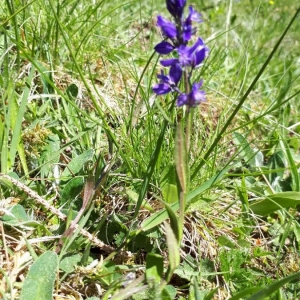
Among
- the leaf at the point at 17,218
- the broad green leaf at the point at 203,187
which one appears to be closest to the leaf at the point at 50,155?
the leaf at the point at 17,218

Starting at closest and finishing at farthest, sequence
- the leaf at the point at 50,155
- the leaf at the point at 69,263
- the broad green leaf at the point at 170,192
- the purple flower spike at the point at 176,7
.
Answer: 1. the purple flower spike at the point at 176,7
2. the leaf at the point at 69,263
3. the broad green leaf at the point at 170,192
4. the leaf at the point at 50,155

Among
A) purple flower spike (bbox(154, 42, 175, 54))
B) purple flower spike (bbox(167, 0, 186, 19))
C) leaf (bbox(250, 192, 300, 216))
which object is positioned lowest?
leaf (bbox(250, 192, 300, 216))

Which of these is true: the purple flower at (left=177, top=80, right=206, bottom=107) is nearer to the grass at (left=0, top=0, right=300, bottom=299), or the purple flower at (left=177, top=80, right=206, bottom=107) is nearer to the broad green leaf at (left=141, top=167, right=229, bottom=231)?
the grass at (left=0, top=0, right=300, bottom=299)

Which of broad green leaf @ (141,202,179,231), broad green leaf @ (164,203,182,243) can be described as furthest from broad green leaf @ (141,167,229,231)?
broad green leaf @ (164,203,182,243)

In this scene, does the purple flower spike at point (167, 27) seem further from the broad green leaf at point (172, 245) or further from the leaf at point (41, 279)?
the leaf at point (41, 279)

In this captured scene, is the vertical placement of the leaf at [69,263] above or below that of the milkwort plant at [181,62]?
below

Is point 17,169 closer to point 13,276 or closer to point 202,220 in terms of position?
point 13,276

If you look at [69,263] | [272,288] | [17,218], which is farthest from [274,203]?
[17,218]

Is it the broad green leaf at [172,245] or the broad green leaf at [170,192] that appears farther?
the broad green leaf at [170,192]
